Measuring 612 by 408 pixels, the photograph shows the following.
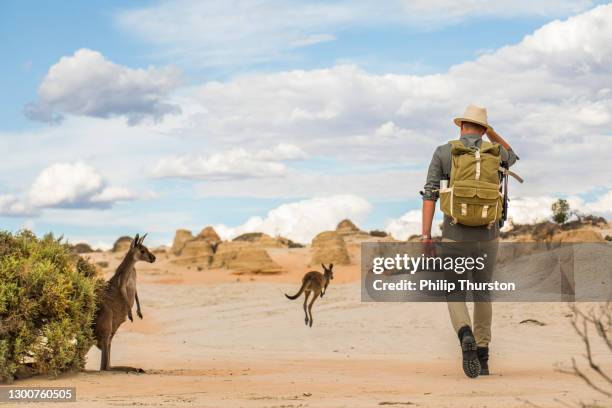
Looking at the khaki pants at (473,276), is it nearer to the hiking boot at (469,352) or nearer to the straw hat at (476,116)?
the hiking boot at (469,352)

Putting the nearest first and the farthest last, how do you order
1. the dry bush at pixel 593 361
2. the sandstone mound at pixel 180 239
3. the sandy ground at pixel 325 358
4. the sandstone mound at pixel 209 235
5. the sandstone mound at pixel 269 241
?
the dry bush at pixel 593 361, the sandy ground at pixel 325 358, the sandstone mound at pixel 209 235, the sandstone mound at pixel 180 239, the sandstone mound at pixel 269 241

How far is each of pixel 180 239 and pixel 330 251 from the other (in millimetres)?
16547

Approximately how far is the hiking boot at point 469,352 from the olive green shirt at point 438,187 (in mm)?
924

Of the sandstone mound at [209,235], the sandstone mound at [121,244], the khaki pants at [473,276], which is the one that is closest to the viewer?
the khaki pants at [473,276]

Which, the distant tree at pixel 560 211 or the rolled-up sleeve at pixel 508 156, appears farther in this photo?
the distant tree at pixel 560 211

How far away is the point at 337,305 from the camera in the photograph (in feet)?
70.6

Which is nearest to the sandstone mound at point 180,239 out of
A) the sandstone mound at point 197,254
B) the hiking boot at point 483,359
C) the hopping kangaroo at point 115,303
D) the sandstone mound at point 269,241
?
the sandstone mound at point 269,241

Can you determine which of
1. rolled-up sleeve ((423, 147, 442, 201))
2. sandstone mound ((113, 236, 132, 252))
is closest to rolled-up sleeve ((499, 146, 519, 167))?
rolled-up sleeve ((423, 147, 442, 201))

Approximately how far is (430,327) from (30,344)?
30.0 ft

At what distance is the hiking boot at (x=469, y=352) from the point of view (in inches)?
Answer: 320

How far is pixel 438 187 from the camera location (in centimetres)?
852

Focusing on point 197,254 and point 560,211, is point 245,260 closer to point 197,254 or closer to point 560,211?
point 197,254

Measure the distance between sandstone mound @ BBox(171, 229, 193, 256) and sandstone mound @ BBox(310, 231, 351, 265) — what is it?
1305 centimetres

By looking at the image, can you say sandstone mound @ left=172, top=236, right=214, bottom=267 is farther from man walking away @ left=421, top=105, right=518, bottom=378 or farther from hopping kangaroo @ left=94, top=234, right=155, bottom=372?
man walking away @ left=421, top=105, right=518, bottom=378
